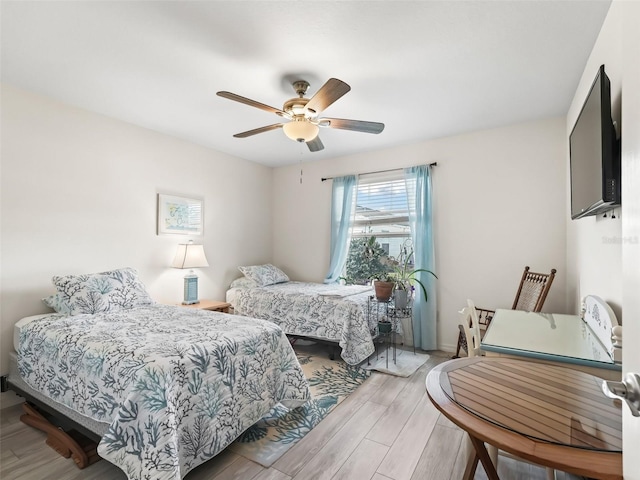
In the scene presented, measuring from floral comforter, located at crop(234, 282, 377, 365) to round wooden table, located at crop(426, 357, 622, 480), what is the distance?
1.84 meters

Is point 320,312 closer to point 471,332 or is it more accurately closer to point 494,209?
point 471,332

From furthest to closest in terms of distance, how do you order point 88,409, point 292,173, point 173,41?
point 292,173 → point 173,41 → point 88,409

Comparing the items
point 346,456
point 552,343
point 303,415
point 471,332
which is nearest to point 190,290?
point 303,415

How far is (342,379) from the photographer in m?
2.93

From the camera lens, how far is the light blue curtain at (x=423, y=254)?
368 cm

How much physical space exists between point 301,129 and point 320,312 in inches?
74.5

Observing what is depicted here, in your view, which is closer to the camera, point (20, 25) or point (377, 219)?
point (20, 25)

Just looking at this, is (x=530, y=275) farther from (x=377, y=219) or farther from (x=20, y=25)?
(x=20, y=25)

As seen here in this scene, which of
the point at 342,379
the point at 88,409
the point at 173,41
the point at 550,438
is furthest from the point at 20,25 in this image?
the point at 342,379

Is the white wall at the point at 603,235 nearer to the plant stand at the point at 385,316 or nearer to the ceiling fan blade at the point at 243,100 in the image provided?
the plant stand at the point at 385,316

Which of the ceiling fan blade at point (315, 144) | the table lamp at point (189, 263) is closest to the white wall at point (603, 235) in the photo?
the ceiling fan blade at point (315, 144)

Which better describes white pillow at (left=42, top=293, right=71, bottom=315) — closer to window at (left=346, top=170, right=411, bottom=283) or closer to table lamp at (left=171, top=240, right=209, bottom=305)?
table lamp at (left=171, top=240, right=209, bottom=305)

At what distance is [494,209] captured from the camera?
344 centimetres

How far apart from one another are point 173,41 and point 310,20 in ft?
2.84
